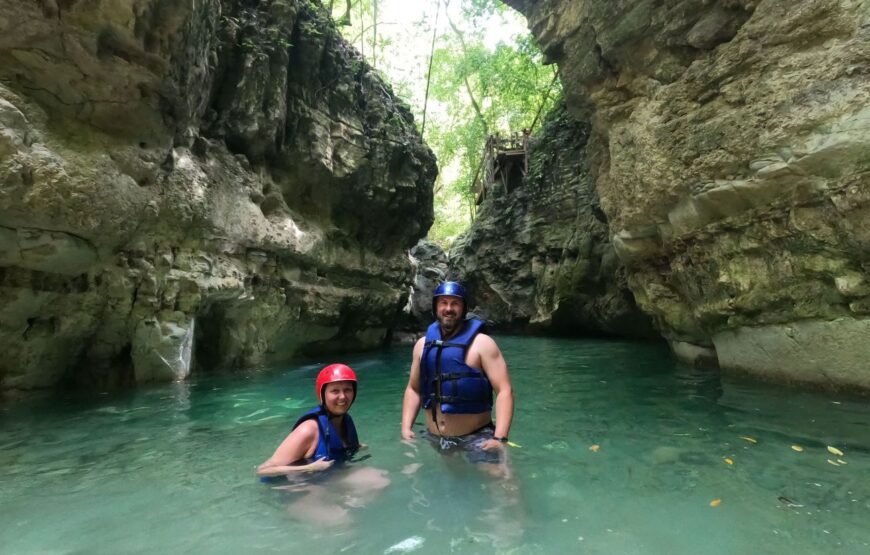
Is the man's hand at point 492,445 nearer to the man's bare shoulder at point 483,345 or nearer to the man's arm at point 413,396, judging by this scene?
the man's bare shoulder at point 483,345

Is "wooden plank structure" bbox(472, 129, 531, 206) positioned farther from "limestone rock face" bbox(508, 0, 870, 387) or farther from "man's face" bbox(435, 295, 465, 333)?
"man's face" bbox(435, 295, 465, 333)

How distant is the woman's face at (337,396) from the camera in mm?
3707

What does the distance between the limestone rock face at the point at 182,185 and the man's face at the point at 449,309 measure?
19.3ft

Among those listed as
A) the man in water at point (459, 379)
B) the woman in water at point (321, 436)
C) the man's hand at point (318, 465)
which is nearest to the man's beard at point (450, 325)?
the man in water at point (459, 379)

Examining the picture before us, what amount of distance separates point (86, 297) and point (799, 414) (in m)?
10.2

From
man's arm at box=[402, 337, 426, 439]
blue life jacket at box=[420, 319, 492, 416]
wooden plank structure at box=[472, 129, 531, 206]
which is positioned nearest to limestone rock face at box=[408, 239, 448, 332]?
wooden plank structure at box=[472, 129, 531, 206]

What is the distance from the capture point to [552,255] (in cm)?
2094

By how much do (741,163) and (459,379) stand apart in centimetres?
539

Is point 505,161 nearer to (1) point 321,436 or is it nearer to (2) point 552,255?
(2) point 552,255

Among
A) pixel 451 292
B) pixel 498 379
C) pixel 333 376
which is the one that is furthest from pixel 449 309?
pixel 333 376

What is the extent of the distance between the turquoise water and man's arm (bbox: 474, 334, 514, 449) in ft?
1.33

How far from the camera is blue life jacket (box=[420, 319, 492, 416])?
3771 millimetres

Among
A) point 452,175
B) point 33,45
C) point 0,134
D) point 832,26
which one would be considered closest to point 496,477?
point 832,26

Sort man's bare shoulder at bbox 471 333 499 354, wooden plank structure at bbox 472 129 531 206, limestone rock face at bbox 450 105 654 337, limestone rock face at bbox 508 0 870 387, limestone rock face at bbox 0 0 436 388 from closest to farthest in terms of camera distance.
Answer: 1. man's bare shoulder at bbox 471 333 499 354
2. limestone rock face at bbox 508 0 870 387
3. limestone rock face at bbox 0 0 436 388
4. limestone rock face at bbox 450 105 654 337
5. wooden plank structure at bbox 472 129 531 206
